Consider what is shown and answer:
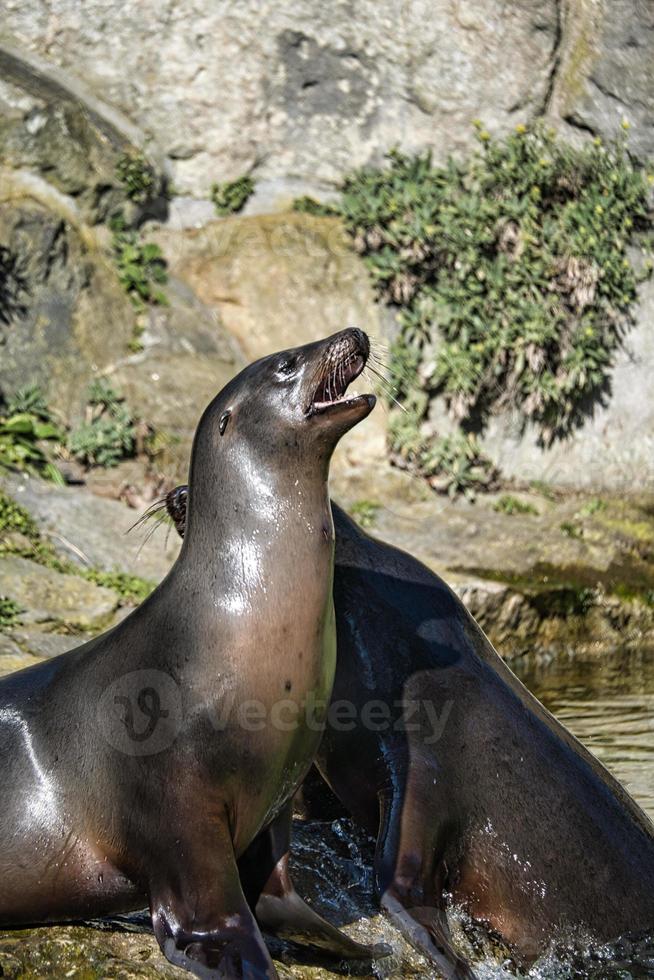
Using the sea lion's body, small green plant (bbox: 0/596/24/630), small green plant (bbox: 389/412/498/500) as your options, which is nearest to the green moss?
small green plant (bbox: 0/596/24/630)

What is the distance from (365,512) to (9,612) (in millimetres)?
4213

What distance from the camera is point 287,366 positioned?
455 centimetres

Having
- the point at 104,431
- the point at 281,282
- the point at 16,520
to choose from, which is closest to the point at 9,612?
the point at 16,520

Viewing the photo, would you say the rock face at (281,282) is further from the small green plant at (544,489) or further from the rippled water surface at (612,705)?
the rippled water surface at (612,705)

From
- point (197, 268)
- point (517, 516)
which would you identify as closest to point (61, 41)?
point (197, 268)

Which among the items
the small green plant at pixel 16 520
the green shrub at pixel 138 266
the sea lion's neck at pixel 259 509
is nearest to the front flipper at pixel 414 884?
the sea lion's neck at pixel 259 509

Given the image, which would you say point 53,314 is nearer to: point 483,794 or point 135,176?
point 135,176

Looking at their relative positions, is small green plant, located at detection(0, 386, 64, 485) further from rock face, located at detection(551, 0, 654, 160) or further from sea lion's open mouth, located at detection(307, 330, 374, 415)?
sea lion's open mouth, located at detection(307, 330, 374, 415)

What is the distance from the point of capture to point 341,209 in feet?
47.2

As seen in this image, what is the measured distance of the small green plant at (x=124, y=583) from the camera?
9570mm

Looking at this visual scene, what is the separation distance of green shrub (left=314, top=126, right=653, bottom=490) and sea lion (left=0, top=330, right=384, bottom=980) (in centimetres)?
897

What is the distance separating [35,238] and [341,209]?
3530 mm

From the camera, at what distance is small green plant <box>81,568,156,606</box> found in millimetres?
9570

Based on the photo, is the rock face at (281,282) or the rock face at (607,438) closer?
the rock face at (281,282)
